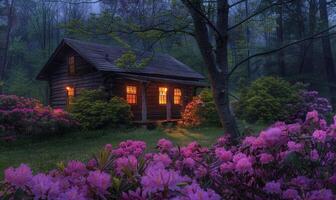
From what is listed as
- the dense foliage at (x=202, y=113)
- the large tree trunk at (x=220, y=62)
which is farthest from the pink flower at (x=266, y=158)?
the dense foliage at (x=202, y=113)

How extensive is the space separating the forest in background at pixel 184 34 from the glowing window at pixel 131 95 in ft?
10.3

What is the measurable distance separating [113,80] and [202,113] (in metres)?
5.26

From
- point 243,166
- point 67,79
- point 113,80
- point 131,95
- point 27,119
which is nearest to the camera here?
point 243,166

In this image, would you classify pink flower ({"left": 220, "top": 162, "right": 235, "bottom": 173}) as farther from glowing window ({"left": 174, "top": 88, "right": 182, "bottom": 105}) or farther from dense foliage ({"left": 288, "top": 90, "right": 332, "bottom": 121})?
glowing window ({"left": 174, "top": 88, "right": 182, "bottom": 105})

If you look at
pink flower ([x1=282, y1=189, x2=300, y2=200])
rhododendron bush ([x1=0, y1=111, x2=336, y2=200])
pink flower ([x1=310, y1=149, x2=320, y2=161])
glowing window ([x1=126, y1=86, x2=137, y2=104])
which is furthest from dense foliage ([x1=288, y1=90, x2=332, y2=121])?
pink flower ([x1=282, y1=189, x2=300, y2=200])

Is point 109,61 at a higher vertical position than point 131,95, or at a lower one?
higher

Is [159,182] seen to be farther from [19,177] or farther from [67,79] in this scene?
[67,79]

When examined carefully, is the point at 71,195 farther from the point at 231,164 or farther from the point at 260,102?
the point at 260,102

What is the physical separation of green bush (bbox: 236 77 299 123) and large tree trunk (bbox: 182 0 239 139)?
13844mm

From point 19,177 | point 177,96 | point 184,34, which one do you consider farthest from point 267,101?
point 19,177

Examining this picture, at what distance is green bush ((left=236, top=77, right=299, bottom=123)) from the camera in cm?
1727

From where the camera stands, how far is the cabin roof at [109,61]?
18.5 meters

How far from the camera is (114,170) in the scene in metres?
1.57

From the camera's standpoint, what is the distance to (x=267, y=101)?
56.6 feet
